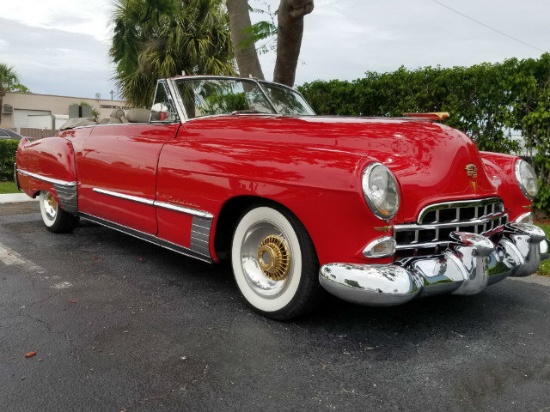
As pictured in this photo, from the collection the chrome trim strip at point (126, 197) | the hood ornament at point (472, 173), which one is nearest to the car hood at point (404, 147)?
the hood ornament at point (472, 173)

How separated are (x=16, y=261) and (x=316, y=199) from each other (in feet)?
9.76

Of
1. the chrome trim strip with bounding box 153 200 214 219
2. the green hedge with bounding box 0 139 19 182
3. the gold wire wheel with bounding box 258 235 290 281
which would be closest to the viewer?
the gold wire wheel with bounding box 258 235 290 281

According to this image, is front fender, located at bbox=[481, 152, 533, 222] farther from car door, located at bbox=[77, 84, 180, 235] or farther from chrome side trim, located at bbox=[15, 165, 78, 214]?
chrome side trim, located at bbox=[15, 165, 78, 214]

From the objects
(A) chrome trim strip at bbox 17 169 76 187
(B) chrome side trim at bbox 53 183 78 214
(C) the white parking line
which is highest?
(A) chrome trim strip at bbox 17 169 76 187

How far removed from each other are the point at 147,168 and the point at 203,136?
57 centimetres

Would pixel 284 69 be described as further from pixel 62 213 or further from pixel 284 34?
pixel 62 213

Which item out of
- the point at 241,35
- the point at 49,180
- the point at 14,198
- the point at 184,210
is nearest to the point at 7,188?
the point at 14,198

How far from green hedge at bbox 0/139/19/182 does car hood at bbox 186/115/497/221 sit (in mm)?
9549

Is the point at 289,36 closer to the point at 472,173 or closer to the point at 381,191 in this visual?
the point at 472,173

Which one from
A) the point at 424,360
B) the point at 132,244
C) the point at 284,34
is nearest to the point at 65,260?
the point at 132,244

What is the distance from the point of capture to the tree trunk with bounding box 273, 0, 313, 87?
6250mm

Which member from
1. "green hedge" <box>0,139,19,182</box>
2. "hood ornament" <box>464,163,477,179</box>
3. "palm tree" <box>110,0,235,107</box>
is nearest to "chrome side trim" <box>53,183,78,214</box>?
"hood ornament" <box>464,163,477,179</box>

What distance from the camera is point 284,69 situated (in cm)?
732

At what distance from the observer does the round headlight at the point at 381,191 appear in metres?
2.61
